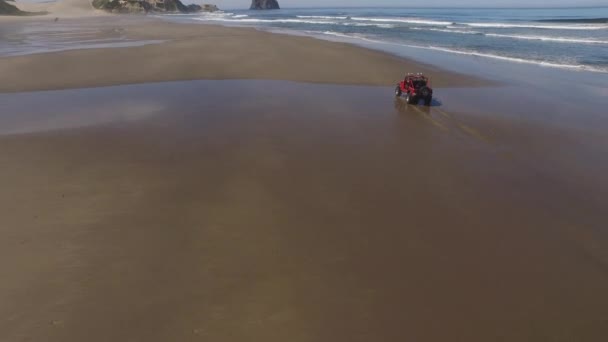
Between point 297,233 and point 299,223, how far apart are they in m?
0.29

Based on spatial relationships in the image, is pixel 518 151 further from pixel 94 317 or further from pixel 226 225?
pixel 94 317

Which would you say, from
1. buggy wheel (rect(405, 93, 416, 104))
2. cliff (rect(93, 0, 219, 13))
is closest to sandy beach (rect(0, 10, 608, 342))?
buggy wheel (rect(405, 93, 416, 104))

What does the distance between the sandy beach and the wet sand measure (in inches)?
1.2

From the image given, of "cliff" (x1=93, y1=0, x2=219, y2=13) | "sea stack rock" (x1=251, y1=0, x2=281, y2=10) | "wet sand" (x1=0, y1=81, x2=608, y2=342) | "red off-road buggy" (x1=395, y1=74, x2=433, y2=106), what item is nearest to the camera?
"wet sand" (x1=0, y1=81, x2=608, y2=342)

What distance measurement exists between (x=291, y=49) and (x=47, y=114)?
16.7 m

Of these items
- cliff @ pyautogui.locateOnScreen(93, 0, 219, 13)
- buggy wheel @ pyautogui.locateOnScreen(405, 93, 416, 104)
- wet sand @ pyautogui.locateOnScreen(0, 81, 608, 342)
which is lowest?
wet sand @ pyautogui.locateOnScreen(0, 81, 608, 342)

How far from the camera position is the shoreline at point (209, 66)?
54.1 ft

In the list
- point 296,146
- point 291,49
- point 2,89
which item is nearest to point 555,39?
point 291,49

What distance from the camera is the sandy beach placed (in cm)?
441

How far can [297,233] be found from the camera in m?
5.98

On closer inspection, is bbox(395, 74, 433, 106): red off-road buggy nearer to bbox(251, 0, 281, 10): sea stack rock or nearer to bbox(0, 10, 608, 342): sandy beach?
bbox(0, 10, 608, 342): sandy beach

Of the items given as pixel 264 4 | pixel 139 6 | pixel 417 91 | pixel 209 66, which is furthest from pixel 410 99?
pixel 264 4

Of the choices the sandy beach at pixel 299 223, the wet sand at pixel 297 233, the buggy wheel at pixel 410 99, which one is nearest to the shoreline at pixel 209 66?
the buggy wheel at pixel 410 99

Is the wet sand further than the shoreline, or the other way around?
the shoreline
